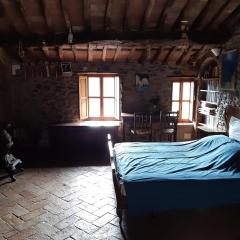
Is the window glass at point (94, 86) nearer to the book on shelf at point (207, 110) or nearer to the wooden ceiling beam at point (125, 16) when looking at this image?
the wooden ceiling beam at point (125, 16)

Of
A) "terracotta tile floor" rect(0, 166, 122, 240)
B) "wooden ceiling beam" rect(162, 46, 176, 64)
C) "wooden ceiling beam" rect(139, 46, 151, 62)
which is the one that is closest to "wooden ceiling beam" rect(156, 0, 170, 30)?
"wooden ceiling beam" rect(139, 46, 151, 62)

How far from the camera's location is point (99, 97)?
23.0 feet

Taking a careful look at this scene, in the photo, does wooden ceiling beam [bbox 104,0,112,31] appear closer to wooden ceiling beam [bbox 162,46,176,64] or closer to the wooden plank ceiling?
the wooden plank ceiling

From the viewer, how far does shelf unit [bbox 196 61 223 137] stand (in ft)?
19.2

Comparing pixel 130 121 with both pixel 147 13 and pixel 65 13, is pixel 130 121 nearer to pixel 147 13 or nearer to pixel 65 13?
pixel 147 13

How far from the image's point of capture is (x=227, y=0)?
4.61 m

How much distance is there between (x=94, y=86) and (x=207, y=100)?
9.54 ft

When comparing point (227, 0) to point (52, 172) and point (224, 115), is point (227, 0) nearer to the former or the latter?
point (224, 115)

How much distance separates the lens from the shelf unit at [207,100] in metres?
5.85

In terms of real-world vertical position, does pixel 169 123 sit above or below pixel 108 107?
below

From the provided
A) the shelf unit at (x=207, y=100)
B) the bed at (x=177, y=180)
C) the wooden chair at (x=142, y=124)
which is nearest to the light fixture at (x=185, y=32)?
the shelf unit at (x=207, y=100)

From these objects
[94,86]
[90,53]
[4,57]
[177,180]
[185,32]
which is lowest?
[177,180]

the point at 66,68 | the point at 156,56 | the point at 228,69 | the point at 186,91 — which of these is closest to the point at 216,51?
the point at 228,69

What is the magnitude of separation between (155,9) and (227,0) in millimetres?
1260
